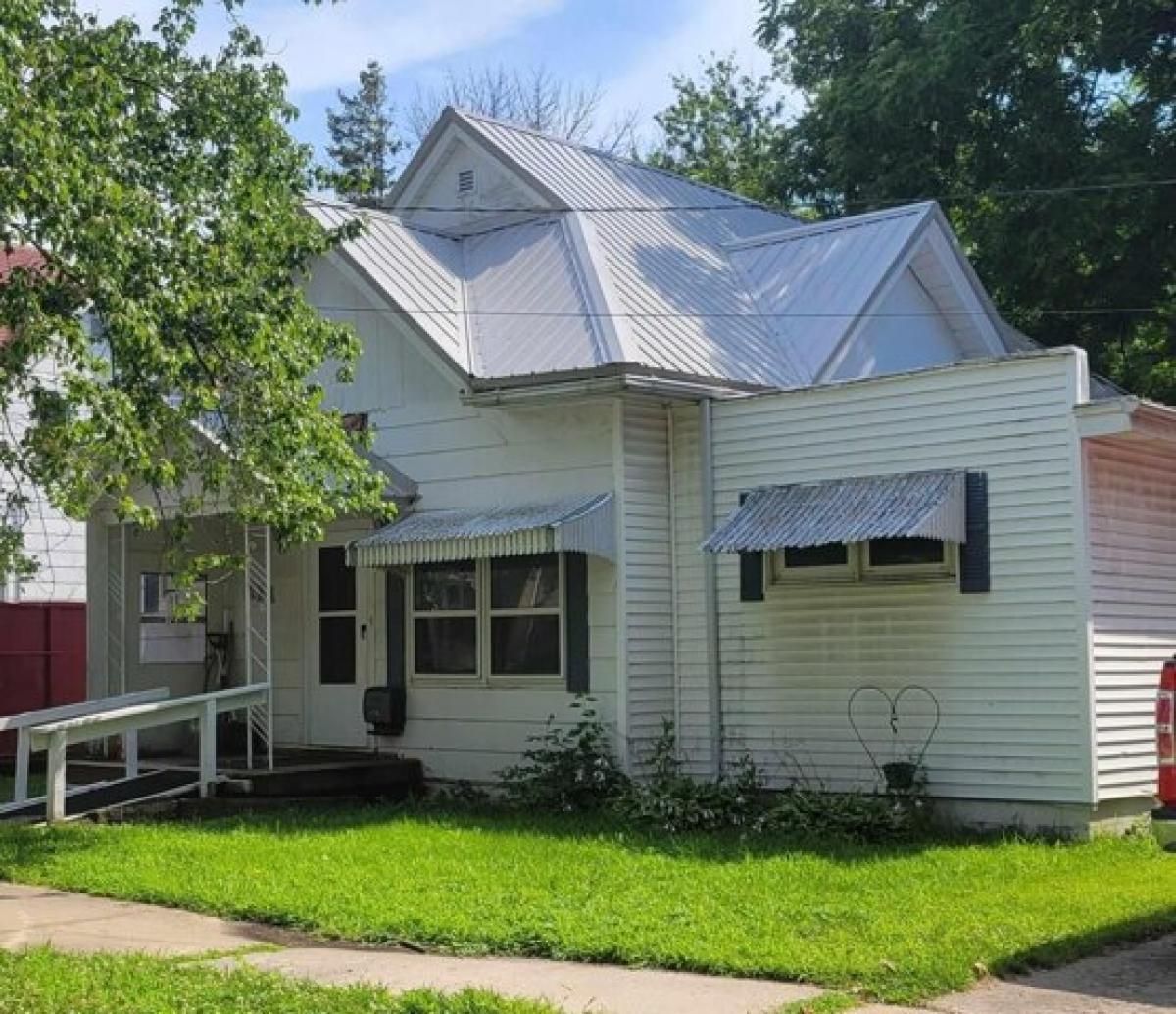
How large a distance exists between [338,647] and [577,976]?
8802mm

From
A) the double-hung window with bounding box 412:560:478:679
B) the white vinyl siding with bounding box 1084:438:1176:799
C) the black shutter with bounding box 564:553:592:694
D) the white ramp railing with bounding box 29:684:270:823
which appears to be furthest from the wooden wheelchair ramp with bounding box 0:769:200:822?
the white vinyl siding with bounding box 1084:438:1176:799

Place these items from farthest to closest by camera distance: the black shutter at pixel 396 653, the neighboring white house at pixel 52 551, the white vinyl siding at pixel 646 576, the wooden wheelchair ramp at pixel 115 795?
the neighboring white house at pixel 52 551 < the black shutter at pixel 396 653 < the white vinyl siding at pixel 646 576 < the wooden wheelchair ramp at pixel 115 795

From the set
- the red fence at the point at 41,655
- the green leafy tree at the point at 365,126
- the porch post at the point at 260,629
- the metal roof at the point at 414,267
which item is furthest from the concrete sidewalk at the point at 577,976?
the green leafy tree at the point at 365,126

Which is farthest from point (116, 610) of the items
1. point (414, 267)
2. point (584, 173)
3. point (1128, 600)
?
point (1128, 600)

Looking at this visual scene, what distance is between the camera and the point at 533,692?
13867mm

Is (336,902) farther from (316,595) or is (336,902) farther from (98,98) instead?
(316,595)

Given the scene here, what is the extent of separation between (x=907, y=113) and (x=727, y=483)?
11.3 meters

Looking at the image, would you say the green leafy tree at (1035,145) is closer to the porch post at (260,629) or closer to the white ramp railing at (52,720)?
the porch post at (260,629)

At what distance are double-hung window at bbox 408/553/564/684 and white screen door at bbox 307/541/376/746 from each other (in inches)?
28.7

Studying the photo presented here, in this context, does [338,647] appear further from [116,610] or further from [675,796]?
[675,796]

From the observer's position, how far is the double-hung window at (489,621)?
1390 cm

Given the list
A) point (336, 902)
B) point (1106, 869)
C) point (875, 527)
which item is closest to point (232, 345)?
point (336, 902)

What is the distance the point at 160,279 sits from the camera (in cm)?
1027

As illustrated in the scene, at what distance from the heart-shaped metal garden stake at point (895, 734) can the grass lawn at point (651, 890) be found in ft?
2.55
